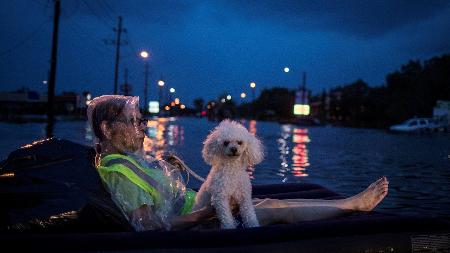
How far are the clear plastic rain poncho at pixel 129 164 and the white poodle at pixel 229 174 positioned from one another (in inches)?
14.3

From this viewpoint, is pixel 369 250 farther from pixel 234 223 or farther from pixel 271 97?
pixel 271 97

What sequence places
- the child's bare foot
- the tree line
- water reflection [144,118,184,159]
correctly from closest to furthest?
the child's bare foot < water reflection [144,118,184,159] < the tree line

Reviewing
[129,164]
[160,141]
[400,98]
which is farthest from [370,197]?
[400,98]

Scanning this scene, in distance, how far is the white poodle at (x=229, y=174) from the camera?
4523 mm

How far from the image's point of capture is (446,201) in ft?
31.8

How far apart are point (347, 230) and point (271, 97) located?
190 m

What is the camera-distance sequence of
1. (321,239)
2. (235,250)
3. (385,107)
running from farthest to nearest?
(385,107) → (321,239) → (235,250)

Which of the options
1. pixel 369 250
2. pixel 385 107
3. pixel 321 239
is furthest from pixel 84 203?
pixel 385 107

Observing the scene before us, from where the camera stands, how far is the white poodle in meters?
4.52

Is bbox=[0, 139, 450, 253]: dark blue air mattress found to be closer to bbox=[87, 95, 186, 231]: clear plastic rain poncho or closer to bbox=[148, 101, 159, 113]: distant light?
bbox=[87, 95, 186, 231]: clear plastic rain poncho

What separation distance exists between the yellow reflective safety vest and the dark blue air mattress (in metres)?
0.13

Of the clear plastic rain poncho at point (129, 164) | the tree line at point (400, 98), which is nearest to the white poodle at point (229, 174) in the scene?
the clear plastic rain poncho at point (129, 164)

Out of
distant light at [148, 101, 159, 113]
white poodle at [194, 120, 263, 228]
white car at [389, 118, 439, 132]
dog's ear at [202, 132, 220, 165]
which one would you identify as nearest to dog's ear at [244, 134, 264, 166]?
white poodle at [194, 120, 263, 228]

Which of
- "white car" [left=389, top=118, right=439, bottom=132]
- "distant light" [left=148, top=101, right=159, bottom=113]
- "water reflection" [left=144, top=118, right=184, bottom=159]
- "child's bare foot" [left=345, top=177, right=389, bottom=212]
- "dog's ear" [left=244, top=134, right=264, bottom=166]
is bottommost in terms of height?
"water reflection" [left=144, top=118, right=184, bottom=159]
